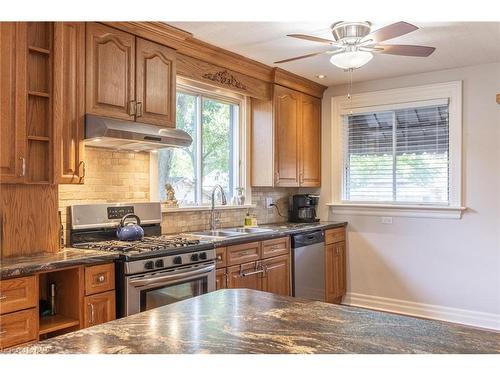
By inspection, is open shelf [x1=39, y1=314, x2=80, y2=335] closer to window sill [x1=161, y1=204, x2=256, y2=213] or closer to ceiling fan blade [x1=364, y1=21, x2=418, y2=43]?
window sill [x1=161, y1=204, x2=256, y2=213]

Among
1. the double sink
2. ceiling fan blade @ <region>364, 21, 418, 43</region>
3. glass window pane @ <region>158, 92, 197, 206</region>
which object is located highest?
ceiling fan blade @ <region>364, 21, 418, 43</region>

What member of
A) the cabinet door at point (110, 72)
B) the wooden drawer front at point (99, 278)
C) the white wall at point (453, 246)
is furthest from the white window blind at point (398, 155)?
the wooden drawer front at point (99, 278)

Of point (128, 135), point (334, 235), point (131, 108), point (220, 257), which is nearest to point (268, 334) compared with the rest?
point (128, 135)

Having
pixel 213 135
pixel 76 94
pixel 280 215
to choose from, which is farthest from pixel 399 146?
pixel 76 94

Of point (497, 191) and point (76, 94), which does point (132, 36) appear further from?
point (497, 191)

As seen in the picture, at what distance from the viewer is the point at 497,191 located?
404 cm

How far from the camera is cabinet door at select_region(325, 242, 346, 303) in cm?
455

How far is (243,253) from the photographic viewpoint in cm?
341

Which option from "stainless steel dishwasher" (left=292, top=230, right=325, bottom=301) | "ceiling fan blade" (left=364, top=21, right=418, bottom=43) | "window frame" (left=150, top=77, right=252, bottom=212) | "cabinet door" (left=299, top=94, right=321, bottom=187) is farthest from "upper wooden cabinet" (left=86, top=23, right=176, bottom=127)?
"cabinet door" (left=299, top=94, right=321, bottom=187)

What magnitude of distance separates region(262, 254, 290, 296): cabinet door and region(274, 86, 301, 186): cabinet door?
93 centimetres

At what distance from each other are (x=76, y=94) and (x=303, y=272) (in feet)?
8.44

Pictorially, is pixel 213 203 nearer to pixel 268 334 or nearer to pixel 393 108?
pixel 393 108

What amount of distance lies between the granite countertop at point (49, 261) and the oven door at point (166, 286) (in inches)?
8.8

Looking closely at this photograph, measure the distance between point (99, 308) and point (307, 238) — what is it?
2263mm
